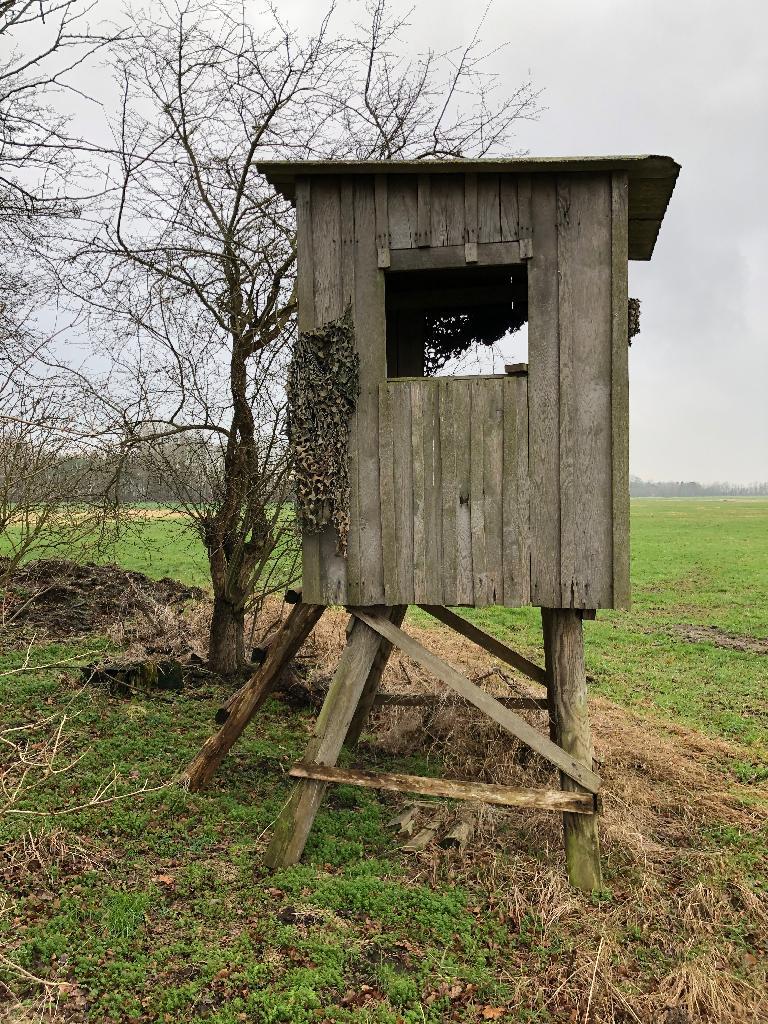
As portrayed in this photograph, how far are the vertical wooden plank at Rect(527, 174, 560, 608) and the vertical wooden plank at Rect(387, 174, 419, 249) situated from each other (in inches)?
36.1

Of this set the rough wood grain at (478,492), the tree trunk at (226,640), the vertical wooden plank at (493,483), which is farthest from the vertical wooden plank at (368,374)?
the tree trunk at (226,640)

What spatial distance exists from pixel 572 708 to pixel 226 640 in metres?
5.54

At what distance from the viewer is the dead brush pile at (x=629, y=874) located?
171 inches

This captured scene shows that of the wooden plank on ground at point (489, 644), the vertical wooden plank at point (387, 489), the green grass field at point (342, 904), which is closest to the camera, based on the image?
the green grass field at point (342, 904)

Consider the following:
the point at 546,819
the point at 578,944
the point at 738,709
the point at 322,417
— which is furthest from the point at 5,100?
the point at 738,709

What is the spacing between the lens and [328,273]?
565 cm

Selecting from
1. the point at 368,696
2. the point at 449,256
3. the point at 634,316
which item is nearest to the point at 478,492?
the point at 449,256

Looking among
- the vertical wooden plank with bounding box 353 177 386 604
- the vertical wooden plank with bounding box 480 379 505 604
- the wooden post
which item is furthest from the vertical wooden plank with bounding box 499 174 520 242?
the wooden post

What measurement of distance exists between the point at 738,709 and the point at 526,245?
7924 millimetres

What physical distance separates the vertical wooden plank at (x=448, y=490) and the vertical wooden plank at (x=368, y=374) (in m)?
0.51

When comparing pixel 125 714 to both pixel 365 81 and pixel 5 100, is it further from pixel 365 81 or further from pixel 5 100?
pixel 365 81

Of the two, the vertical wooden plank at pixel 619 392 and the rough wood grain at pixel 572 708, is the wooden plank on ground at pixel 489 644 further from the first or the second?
the vertical wooden plank at pixel 619 392

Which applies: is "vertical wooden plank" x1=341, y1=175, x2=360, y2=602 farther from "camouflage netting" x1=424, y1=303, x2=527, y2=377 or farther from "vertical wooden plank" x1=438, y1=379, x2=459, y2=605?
"camouflage netting" x1=424, y1=303, x2=527, y2=377

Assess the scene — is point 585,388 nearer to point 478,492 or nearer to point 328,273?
point 478,492
